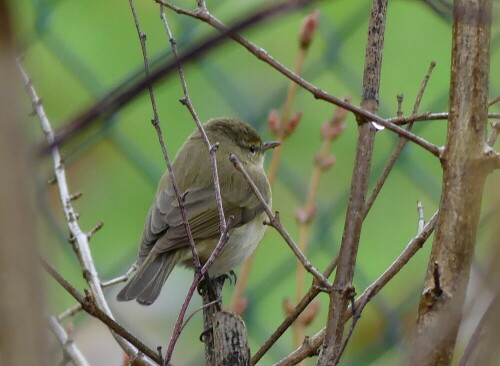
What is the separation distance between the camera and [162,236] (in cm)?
283

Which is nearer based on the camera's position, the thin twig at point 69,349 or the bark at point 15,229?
the bark at point 15,229

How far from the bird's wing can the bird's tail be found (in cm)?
4

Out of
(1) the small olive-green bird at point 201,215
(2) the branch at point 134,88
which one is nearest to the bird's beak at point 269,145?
(1) the small olive-green bird at point 201,215

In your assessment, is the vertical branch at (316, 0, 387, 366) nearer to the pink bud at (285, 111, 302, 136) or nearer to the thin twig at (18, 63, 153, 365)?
the thin twig at (18, 63, 153, 365)

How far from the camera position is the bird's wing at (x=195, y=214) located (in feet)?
9.12

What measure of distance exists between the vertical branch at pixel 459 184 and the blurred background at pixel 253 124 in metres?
1.77

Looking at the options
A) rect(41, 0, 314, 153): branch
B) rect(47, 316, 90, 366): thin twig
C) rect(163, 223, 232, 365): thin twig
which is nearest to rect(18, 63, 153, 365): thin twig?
rect(47, 316, 90, 366): thin twig

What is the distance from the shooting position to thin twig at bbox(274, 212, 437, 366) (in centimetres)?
125

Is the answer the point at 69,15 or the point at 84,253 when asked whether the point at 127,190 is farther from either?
the point at 84,253

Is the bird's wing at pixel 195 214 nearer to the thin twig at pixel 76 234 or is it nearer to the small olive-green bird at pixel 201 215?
the small olive-green bird at pixel 201 215

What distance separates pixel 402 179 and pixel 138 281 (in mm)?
2312

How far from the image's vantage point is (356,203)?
1.20m

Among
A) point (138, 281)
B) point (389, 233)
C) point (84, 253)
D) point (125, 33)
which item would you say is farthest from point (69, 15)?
point (84, 253)

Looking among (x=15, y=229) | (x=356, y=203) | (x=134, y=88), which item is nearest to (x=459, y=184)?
(x=356, y=203)
